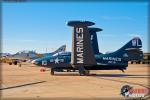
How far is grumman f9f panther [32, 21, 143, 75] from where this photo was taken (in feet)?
109

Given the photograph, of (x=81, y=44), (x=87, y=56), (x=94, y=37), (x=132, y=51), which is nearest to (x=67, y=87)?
(x=81, y=44)

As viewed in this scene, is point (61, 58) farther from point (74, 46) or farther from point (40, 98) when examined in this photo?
point (40, 98)

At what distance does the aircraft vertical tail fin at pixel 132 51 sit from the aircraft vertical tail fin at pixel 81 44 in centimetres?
463

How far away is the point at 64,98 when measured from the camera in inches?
627

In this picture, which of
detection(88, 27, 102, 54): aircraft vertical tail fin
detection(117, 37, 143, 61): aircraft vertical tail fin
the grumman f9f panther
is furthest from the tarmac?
detection(88, 27, 102, 54): aircraft vertical tail fin

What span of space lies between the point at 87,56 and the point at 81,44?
1498 mm

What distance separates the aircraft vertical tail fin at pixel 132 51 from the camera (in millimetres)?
36156

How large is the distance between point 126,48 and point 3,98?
75.7 feet

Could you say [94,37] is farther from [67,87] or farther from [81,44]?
[67,87]

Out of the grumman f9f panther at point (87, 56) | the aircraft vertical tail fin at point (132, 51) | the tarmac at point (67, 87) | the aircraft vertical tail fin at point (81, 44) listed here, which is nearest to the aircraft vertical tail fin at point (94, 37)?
the grumman f9f panther at point (87, 56)

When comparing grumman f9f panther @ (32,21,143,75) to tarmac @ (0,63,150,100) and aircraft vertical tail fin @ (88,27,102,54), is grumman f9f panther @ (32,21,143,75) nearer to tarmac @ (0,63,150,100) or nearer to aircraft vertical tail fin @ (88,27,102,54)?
tarmac @ (0,63,150,100)

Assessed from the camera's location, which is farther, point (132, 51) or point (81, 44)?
point (132, 51)

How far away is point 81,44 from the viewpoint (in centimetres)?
3344

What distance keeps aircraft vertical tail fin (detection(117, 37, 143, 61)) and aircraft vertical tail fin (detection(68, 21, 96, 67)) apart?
15.2 feet
